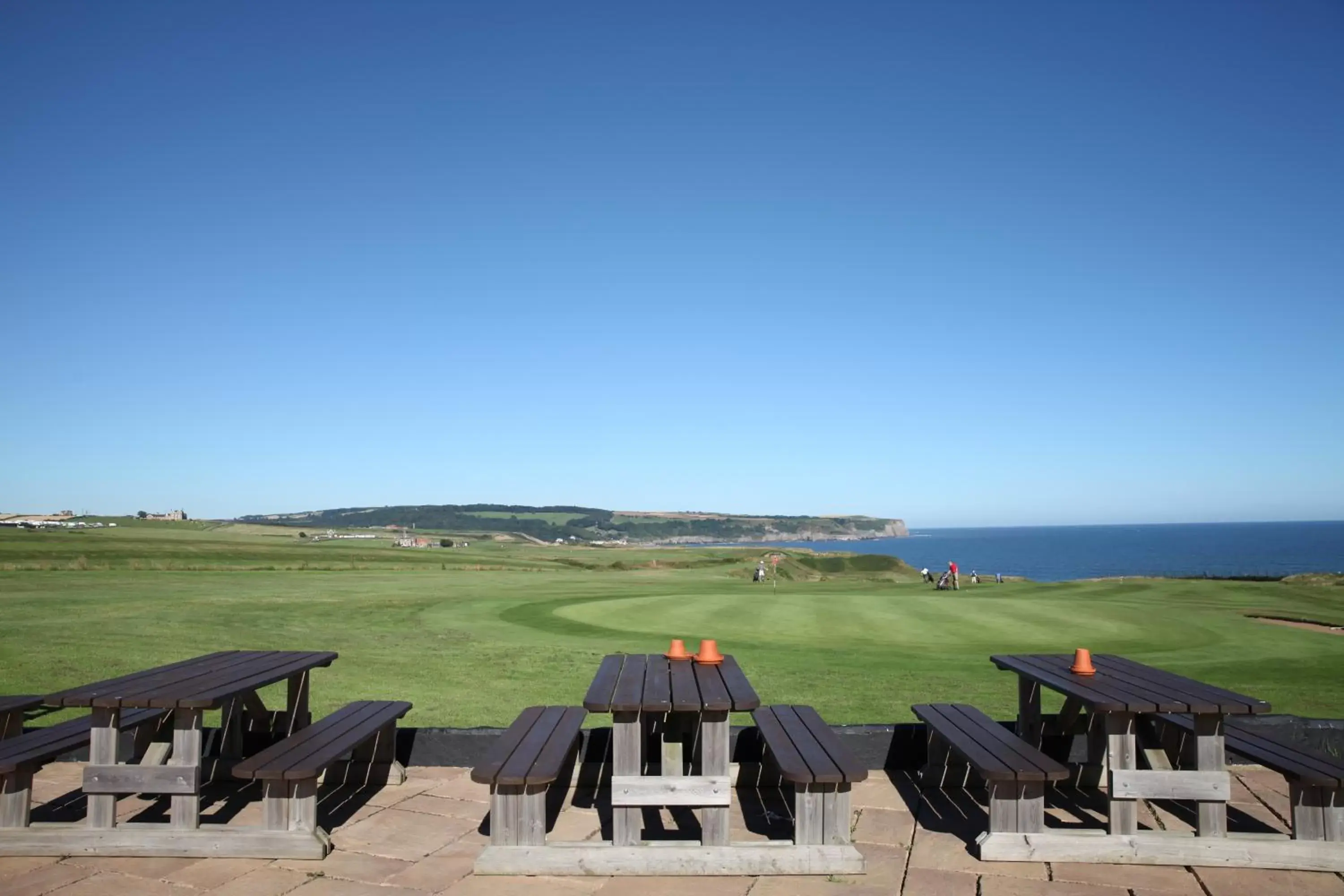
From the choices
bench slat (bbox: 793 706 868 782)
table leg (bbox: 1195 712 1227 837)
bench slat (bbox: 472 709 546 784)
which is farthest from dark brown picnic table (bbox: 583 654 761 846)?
table leg (bbox: 1195 712 1227 837)

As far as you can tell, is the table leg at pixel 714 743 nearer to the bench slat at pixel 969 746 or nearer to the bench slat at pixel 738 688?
the bench slat at pixel 738 688

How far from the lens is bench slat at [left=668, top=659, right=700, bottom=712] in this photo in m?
4.97

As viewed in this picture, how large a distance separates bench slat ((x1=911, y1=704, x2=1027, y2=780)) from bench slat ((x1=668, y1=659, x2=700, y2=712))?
1672 millimetres

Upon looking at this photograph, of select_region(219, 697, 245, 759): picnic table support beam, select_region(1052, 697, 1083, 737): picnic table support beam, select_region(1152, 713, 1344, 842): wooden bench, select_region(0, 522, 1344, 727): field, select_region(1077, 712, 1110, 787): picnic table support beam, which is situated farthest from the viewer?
select_region(0, 522, 1344, 727): field

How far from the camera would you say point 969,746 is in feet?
18.2

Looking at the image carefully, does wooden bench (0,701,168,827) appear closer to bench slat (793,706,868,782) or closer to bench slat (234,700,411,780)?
bench slat (234,700,411,780)

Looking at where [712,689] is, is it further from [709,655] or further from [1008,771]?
[1008,771]

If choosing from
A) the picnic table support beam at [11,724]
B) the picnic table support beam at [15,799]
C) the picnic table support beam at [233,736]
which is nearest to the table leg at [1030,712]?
the picnic table support beam at [233,736]

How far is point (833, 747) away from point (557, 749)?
5.66ft

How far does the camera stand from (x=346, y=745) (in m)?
5.44

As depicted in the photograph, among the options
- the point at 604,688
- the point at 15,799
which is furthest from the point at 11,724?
the point at 604,688

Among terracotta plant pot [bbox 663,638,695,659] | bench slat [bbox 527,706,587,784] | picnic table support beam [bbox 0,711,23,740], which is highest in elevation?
terracotta plant pot [bbox 663,638,695,659]

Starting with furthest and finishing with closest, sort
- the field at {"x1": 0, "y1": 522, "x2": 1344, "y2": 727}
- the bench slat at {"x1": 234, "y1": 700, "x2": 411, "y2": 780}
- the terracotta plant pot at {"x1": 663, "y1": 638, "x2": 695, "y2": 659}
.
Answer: the field at {"x1": 0, "y1": 522, "x2": 1344, "y2": 727} < the terracotta plant pot at {"x1": 663, "y1": 638, "x2": 695, "y2": 659} < the bench slat at {"x1": 234, "y1": 700, "x2": 411, "y2": 780}

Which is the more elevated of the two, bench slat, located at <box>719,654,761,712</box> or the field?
bench slat, located at <box>719,654,761,712</box>
